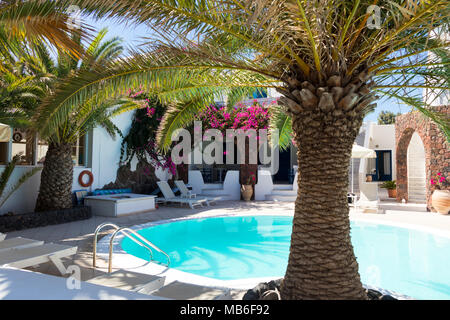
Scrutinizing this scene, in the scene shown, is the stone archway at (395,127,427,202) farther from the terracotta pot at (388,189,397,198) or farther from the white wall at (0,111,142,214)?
the white wall at (0,111,142,214)

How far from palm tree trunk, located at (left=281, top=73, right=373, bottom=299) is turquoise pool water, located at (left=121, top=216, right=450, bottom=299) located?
118 inches

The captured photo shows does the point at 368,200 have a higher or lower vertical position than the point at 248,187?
lower

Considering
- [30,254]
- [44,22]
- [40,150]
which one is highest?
[44,22]

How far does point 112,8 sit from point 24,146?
936 cm

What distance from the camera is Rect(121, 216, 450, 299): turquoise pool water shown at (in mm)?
6125

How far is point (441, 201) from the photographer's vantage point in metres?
11.2

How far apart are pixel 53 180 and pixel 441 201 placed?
1299cm

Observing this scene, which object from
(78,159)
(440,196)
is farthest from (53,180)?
(440,196)

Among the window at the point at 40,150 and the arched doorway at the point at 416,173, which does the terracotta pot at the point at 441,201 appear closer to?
the arched doorway at the point at 416,173

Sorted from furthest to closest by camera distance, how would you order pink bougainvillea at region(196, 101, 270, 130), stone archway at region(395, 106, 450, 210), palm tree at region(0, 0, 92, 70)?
1. pink bougainvillea at region(196, 101, 270, 130)
2. stone archway at region(395, 106, 450, 210)
3. palm tree at region(0, 0, 92, 70)

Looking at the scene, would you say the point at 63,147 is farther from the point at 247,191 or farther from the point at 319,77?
the point at 319,77
